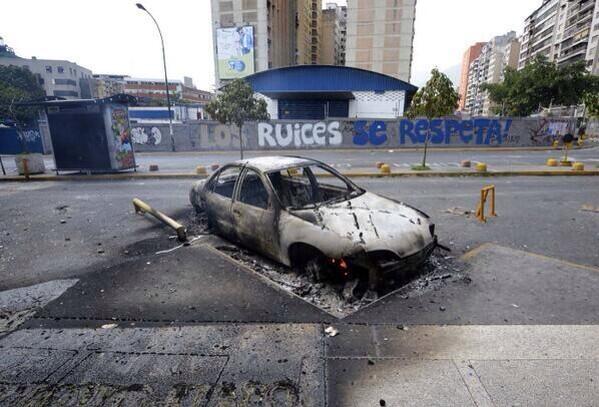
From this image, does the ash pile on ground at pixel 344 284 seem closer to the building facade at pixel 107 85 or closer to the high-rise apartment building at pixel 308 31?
the high-rise apartment building at pixel 308 31

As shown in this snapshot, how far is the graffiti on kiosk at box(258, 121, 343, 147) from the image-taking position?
25.9 metres

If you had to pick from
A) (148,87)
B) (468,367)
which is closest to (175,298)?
(468,367)

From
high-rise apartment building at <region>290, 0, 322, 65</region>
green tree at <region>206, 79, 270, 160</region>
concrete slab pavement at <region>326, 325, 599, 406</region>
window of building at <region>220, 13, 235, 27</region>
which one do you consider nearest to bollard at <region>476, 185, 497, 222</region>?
concrete slab pavement at <region>326, 325, 599, 406</region>

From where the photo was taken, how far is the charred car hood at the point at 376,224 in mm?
3785

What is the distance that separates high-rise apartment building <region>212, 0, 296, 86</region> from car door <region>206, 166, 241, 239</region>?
52.1m

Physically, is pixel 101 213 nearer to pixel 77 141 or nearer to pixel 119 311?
pixel 119 311

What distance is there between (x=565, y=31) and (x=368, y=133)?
88078mm

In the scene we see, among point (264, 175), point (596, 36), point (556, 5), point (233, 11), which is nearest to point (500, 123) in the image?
point (264, 175)

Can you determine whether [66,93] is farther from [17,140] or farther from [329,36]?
[329,36]

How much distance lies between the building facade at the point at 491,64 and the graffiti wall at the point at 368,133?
329ft

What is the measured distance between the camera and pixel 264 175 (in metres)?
4.82

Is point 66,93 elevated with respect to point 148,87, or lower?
lower

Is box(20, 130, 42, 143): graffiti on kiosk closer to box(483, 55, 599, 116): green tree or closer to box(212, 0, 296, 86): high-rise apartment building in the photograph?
box(212, 0, 296, 86): high-rise apartment building

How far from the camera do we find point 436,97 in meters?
13.6
